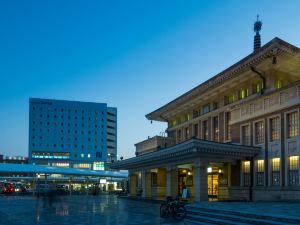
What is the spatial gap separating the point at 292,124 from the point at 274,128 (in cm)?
175

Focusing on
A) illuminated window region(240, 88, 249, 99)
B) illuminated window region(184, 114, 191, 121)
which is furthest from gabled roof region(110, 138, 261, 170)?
illuminated window region(184, 114, 191, 121)

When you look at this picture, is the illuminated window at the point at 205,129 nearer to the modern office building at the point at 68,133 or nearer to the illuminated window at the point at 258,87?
the illuminated window at the point at 258,87

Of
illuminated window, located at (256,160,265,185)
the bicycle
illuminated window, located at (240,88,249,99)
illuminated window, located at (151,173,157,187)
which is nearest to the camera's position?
the bicycle

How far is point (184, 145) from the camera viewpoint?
2708 centimetres

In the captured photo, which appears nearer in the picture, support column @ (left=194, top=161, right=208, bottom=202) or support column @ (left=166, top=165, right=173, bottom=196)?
support column @ (left=194, top=161, right=208, bottom=202)

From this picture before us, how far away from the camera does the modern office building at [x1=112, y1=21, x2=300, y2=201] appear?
2488cm

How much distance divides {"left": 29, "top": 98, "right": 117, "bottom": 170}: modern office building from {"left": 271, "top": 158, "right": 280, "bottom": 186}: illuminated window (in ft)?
423

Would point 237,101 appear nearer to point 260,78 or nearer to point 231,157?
point 260,78

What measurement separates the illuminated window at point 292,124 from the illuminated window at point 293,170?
1.41 m

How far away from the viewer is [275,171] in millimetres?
25953

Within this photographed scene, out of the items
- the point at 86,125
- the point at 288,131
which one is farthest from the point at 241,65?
the point at 86,125

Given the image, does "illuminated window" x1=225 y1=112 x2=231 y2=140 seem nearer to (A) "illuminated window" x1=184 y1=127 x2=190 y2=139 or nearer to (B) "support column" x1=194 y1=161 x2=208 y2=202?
(B) "support column" x1=194 y1=161 x2=208 y2=202

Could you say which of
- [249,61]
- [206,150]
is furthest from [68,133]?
[249,61]

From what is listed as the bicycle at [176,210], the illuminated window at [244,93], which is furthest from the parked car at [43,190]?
the illuminated window at [244,93]
